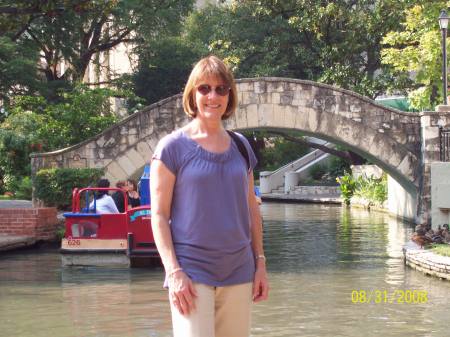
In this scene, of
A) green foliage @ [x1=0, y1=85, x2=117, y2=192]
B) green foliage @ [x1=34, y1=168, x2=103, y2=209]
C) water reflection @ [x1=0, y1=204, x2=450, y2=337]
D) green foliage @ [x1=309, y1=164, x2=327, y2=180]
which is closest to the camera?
water reflection @ [x1=0, y1=204, x2=450, y2=337]

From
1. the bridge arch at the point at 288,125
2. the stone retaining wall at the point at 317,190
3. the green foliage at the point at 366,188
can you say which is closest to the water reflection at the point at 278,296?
the bridge arch at the point at 288,125

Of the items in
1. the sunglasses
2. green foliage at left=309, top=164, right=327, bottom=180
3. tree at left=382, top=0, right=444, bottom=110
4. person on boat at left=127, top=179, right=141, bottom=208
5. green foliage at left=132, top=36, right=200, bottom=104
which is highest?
green foliage at left=132, top=36, right=200, bottom=104

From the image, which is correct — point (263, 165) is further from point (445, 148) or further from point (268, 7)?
point (445, 148)

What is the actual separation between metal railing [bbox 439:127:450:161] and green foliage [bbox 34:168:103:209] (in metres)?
7.18

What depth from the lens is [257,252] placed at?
473 cm

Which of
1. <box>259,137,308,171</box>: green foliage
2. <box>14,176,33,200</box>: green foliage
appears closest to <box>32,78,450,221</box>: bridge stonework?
<box>14,176,33,200</box>: green foliage

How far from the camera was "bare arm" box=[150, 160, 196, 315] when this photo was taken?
4406 mm

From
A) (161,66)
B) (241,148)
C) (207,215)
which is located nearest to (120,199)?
(241,148)

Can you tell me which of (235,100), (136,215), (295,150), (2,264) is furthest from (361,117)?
(295,150)

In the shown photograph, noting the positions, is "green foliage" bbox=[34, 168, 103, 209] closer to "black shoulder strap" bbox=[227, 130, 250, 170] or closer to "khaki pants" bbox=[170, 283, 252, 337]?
"black shoulder strap" bbox=[227, 130, 250, 170]

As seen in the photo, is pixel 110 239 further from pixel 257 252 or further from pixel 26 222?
pixel 257 252

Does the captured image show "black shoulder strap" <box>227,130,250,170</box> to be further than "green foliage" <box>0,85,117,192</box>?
No

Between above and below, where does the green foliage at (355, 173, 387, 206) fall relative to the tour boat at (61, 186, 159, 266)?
above
